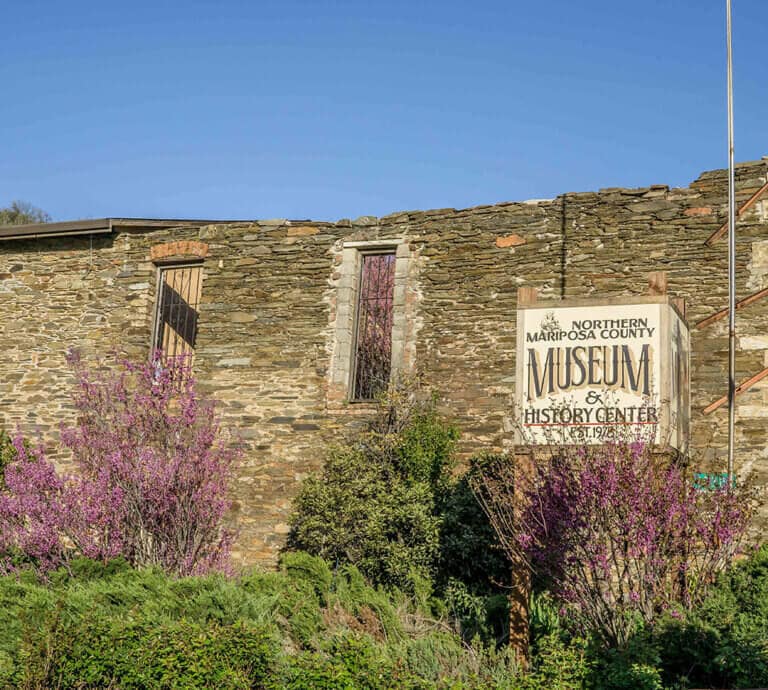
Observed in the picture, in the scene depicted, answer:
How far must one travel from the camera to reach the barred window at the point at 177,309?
48.1ft

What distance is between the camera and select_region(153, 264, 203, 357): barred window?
48.1 ft

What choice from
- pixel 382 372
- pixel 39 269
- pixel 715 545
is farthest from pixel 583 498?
pixel 39 269

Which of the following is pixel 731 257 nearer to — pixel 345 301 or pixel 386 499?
pixel 386 499

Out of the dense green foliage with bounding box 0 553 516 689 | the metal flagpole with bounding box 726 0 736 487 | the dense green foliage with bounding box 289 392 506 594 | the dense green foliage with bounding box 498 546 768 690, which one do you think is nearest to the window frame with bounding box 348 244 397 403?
the dense green foliage with bounding box 289 392 506 594

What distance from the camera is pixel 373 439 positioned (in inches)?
480

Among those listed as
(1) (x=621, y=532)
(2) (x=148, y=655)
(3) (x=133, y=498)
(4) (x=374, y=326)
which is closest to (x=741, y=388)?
(1) (x=621, y=532)

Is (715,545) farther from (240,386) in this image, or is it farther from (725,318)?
(240,386)

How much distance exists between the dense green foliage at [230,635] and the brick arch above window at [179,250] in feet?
17.1

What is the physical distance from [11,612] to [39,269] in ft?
24.7

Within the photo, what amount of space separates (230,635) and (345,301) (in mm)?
6650

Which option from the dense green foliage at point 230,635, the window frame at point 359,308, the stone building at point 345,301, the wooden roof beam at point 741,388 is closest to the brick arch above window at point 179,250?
the stone building at point 345,301

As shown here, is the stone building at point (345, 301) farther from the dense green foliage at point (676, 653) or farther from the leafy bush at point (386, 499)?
the dense green foliage at point (676, 653)

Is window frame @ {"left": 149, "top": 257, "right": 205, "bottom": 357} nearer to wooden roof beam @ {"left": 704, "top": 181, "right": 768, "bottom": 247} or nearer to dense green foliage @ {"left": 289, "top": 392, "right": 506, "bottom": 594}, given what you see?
dense green foliage @ {"left": 289, "top": 392, "right": 506, "bottom": 594}

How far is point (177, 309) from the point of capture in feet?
48.5
